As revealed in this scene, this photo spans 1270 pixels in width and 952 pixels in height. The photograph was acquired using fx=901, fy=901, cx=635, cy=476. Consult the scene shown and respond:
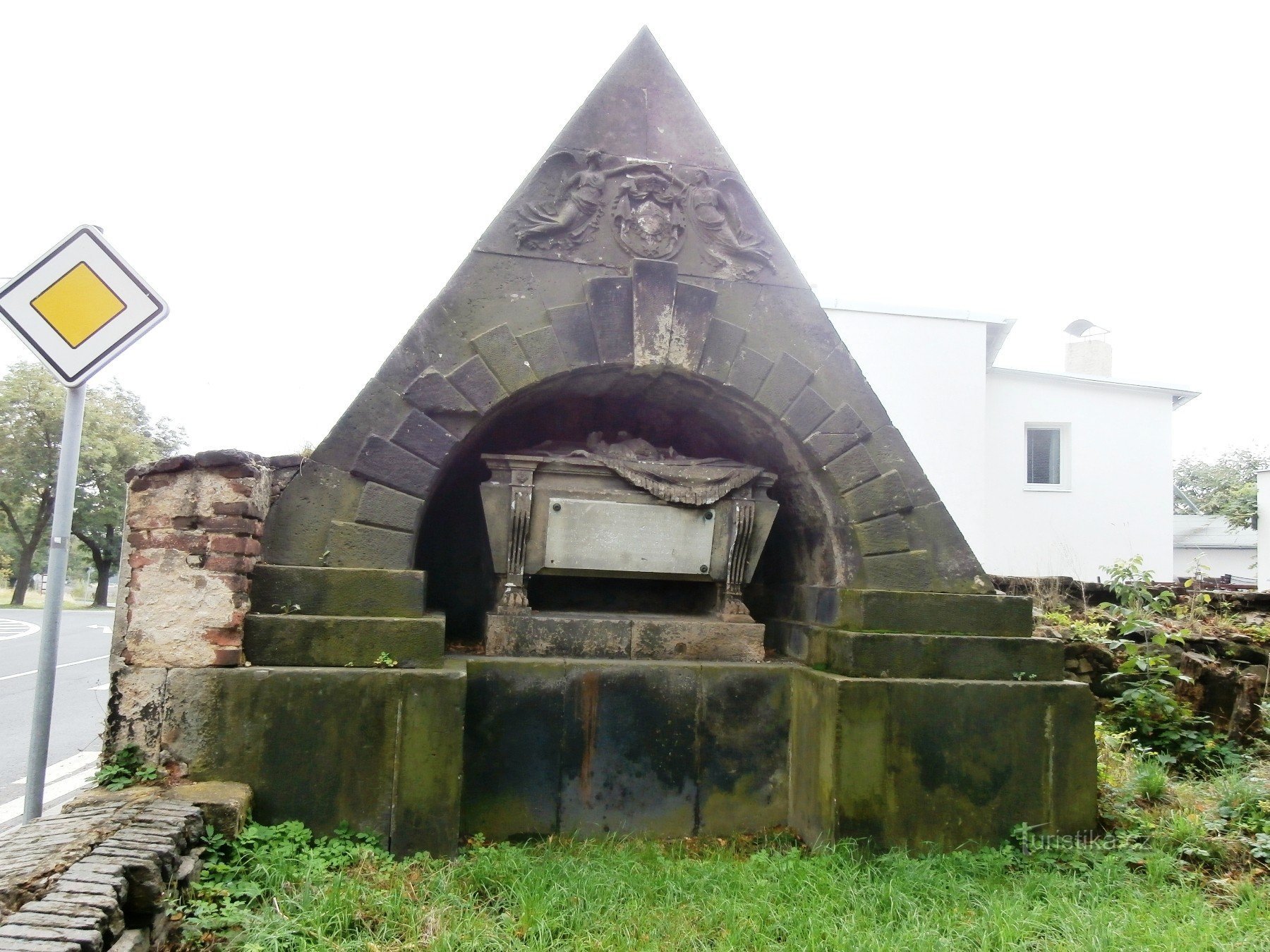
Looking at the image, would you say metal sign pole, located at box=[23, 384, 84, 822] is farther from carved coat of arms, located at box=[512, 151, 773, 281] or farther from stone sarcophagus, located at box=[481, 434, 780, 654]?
carved coat of arms, located at box=[512, 151, 773, 281]

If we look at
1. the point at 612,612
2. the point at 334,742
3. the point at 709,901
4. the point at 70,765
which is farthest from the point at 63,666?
the point at 709,901

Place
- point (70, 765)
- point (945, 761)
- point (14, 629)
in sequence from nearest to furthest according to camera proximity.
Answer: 1. point (945, 761)
2. point (70, 765)
3. point (14, 629)

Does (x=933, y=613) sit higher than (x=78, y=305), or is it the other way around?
(x=78, y=305)

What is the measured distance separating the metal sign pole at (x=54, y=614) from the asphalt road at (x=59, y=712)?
3.07 feet

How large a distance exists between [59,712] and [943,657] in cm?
1050

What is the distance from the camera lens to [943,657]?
5090 millimetres

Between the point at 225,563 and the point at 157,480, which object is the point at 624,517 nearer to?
the point at 225,563

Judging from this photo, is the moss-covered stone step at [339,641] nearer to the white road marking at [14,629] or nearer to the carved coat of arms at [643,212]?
the carved coat of arms at [643,212]

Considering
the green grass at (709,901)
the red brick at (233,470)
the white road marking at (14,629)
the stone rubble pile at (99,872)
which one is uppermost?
the red brick at (233,470)

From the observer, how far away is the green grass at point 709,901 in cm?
359

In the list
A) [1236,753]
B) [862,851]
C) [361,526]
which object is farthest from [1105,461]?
[361,526]

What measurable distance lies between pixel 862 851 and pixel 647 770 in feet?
4.10

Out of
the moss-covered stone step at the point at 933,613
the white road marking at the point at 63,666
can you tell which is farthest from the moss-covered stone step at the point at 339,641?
the white road marking at the point at 63,666

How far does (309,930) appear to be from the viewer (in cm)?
341
